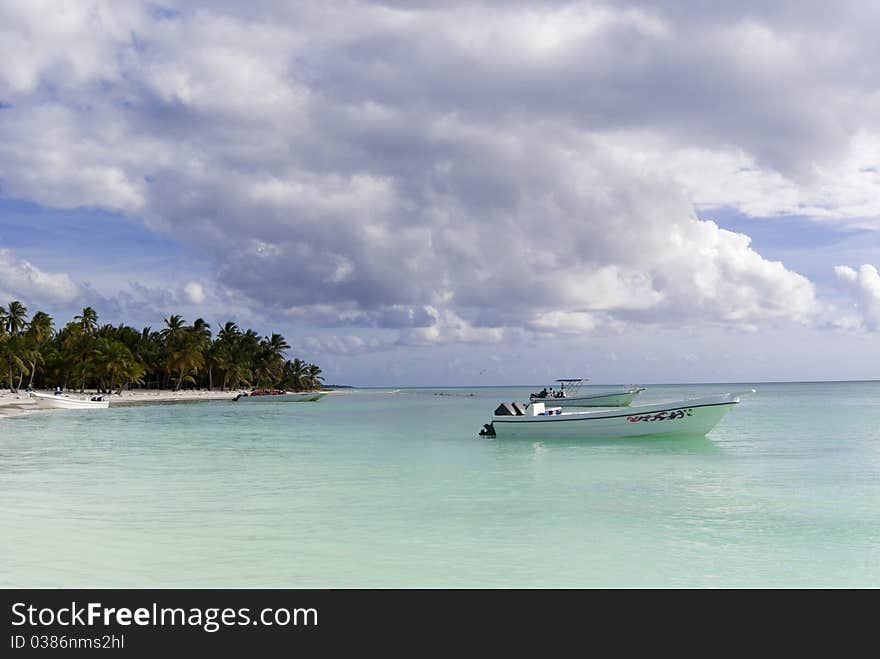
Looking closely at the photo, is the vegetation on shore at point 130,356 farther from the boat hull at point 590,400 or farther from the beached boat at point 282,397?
the boat hull at point 590,400

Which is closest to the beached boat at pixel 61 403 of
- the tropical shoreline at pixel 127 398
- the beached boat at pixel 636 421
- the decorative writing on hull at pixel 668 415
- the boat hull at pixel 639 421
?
the tropical shoreline at pixel 127 398

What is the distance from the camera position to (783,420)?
4438 cm

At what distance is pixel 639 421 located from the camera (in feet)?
89.2

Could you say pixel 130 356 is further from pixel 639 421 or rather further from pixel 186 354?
pixel 639 421

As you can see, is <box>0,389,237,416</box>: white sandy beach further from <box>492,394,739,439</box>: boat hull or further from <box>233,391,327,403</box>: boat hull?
→ <box>492,394,739,439</box>: boat hull

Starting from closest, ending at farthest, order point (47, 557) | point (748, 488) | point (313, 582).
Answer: point (313, 582) → point (47, 557) → point (748, 488)

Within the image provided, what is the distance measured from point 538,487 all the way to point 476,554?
6.96 m

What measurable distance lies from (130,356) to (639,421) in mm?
85995

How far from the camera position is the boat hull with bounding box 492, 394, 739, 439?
88.7 ft

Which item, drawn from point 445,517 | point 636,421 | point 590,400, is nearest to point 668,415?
point 636,421

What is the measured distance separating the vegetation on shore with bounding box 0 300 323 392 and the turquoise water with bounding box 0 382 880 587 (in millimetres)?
73010
